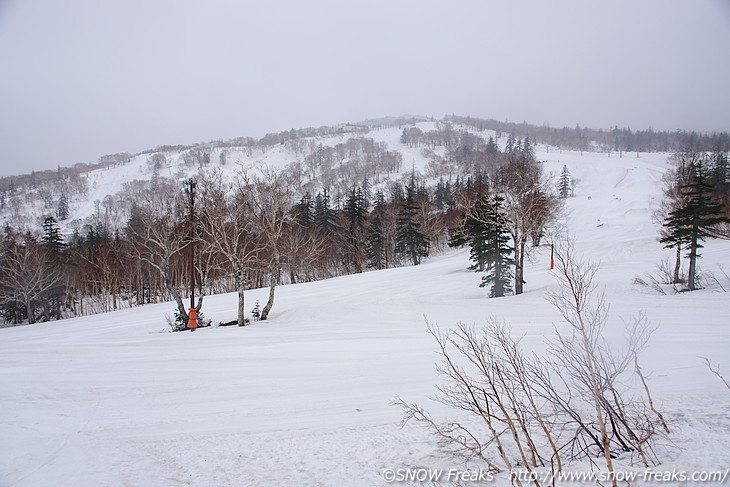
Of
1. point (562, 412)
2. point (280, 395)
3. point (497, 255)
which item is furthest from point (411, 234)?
point (562, 412)

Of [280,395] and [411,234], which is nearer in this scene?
[280,395]

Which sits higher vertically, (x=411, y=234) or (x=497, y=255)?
(x=497, y=255)

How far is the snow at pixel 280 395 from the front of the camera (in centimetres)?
488

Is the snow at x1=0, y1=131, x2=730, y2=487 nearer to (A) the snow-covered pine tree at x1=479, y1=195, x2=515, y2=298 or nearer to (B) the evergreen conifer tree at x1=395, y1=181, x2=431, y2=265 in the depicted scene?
(A) the snow-covered pine tree at x1=479, y1=195, x2=515, y2=298

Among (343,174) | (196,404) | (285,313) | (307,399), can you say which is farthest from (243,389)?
(343,174)

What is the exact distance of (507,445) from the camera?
511 centimetres

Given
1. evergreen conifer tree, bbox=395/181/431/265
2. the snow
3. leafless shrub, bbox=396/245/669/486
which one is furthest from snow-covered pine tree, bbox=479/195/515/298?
evergreen conifer tree, bbox=395/181/431/265

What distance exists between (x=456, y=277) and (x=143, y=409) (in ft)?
74.6

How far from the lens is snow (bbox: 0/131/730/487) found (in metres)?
4.88

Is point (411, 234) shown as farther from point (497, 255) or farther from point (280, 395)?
point (280, 395)

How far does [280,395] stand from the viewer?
25.1 ft

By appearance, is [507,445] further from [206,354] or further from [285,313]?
[285,313]

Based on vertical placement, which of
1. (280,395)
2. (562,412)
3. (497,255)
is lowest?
(280,395)

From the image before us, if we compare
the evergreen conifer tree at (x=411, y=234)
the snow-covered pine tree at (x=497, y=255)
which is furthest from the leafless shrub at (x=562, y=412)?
the evergreen conifer tree at (x=411, y=234)
